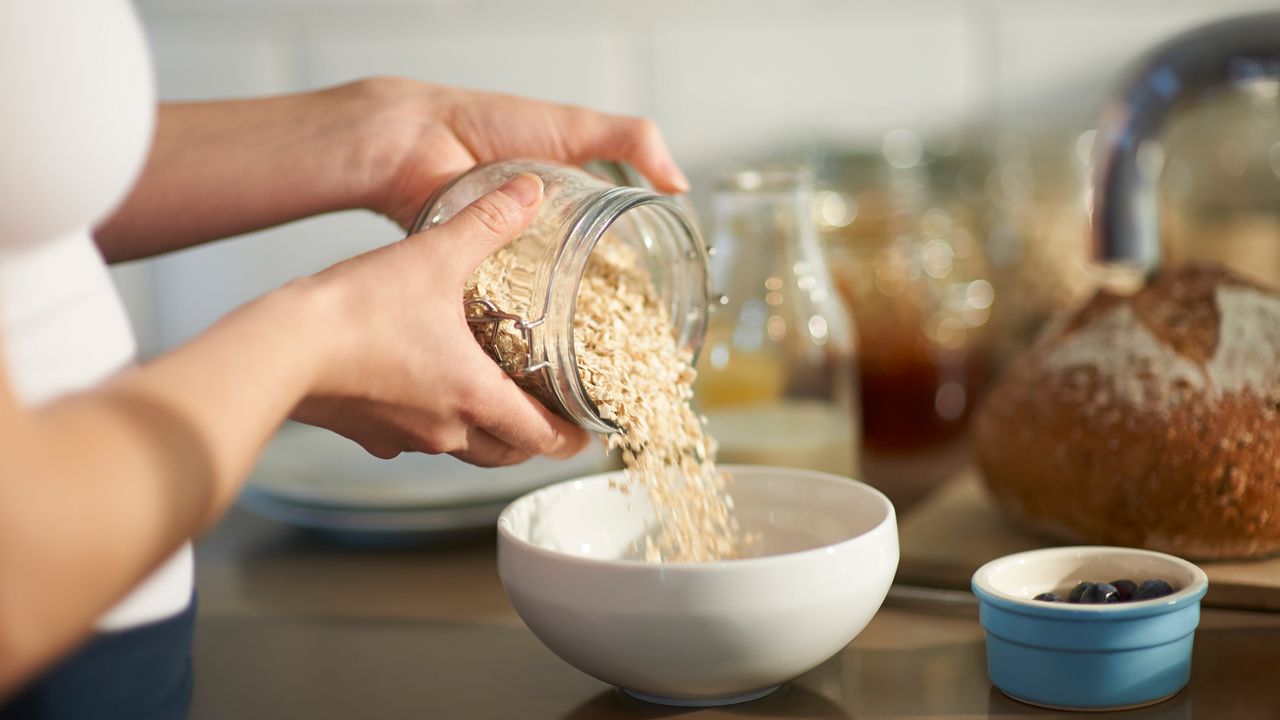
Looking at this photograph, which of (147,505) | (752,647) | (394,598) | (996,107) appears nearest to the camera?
(147,505)

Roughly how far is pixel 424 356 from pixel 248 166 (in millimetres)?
321

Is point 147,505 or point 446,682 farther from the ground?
point 147,505

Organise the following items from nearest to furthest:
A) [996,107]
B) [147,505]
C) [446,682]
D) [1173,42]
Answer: [147,505], [446,682], [1173,42], [996,107]

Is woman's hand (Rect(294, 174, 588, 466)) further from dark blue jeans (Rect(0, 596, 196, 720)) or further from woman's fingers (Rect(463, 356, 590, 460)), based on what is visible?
dark blue jeans (Rect(0, 596, 196, 720))

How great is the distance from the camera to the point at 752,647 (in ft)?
1.91

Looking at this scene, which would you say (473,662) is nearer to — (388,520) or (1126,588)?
(388,520)

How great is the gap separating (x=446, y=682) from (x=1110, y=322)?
1.65ft

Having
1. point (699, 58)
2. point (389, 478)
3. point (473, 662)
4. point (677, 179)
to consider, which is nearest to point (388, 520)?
point (389, 478)

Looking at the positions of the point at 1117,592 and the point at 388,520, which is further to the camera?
the point at 388,520

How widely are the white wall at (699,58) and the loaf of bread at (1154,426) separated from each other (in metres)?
0.77

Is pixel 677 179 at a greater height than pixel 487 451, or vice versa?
pixel 677 179

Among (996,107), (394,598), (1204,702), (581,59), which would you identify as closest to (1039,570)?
(1204,702)

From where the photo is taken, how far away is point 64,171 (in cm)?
48

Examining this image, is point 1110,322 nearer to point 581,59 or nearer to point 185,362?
Answer: point 185,362
